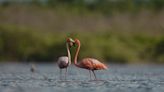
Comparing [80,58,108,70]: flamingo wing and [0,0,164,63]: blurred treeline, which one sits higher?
[0,0,164,63]: blurred treeline

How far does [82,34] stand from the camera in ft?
122

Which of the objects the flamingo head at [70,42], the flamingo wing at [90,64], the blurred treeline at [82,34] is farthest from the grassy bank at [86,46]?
the flamingo wing at [90,64]

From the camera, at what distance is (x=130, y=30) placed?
40000mm

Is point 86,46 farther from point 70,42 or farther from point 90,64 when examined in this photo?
point 90,64

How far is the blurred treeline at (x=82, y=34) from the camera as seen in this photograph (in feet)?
117

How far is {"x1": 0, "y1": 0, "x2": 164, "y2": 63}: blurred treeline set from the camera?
35750mm

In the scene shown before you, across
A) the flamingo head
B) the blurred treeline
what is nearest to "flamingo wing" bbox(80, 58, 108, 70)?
the flamingo head

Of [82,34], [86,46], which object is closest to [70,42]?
[86,46]

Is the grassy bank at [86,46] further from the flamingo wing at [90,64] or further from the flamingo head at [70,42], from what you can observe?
the flamingo wing at [90,64]

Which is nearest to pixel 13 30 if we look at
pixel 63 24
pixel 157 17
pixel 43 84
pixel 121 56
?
pixel 63 24

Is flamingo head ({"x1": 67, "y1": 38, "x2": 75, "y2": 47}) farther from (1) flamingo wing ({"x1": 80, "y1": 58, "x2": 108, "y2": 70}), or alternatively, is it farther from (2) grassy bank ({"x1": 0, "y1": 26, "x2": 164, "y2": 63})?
(2) grassy bank ({"x1": 0, "y1": 26, "x2": 164, "y2": 63})

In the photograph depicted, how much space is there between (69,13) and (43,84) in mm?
26397

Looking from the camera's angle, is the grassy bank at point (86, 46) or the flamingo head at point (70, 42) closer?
the flamingo head at point (70, 42)

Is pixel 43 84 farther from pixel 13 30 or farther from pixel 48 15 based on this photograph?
pixel 48 15
